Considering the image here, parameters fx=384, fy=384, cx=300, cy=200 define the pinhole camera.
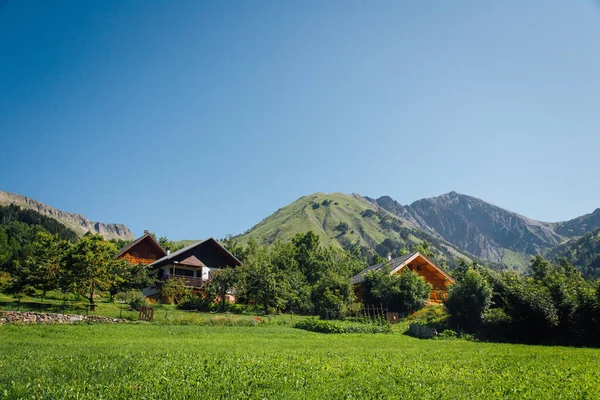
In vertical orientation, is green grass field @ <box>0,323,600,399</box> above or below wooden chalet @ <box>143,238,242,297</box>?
below

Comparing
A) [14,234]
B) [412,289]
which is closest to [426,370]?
[412,289]

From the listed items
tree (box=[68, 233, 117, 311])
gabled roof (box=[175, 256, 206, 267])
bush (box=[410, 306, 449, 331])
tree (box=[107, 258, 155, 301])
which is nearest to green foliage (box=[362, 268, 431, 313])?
bush (box=[410, 306, 449, 331])

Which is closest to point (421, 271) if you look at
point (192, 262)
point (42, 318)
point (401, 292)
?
point (401, 292)

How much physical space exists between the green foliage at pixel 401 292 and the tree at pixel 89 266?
2482cm

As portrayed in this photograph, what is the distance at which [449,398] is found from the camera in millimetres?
7699

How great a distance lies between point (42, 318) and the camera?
2362 centimetres

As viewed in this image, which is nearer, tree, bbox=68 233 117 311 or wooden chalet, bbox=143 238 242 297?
tree, bbox=68 233 117 311

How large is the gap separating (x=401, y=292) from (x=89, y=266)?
27.2 metres

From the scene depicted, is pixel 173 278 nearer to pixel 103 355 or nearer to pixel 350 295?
pixel 350 295

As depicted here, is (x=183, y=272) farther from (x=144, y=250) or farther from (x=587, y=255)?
(x=587, y=255)

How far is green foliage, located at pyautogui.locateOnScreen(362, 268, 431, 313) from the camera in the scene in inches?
1427

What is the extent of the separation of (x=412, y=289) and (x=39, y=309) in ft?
99.8

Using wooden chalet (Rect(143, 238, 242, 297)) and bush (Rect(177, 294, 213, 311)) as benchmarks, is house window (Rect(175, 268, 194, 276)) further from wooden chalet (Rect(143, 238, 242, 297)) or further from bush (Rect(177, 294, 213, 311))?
bush (Rect(177, 294, 213, 311))

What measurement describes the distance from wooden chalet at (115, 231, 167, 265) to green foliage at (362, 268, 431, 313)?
113ft
